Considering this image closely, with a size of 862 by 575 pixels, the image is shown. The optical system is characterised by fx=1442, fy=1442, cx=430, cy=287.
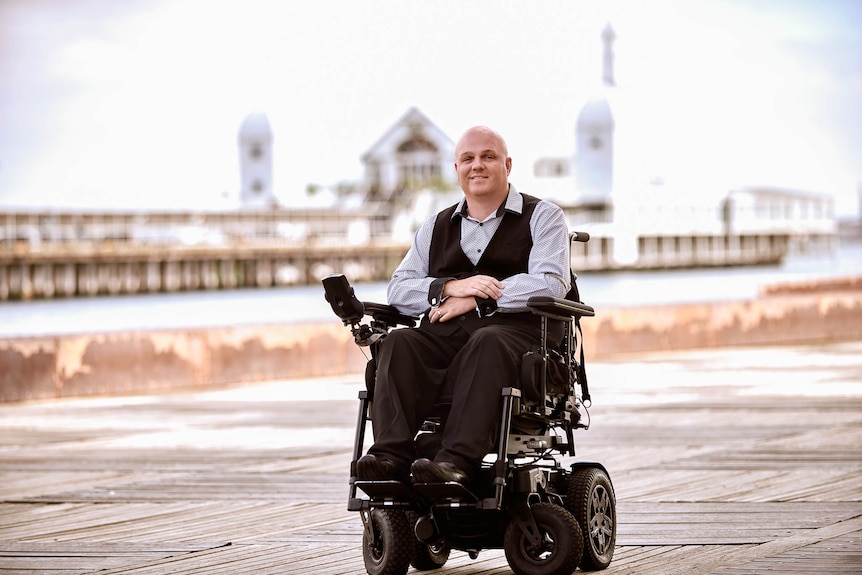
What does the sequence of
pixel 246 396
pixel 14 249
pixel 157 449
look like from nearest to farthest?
pixel 157 449 < pixel 246 396 < pixel 14 249

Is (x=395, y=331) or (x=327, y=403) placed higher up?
(x=395, y=331)

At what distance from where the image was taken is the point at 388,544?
3729mm

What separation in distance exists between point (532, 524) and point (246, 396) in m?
6.74

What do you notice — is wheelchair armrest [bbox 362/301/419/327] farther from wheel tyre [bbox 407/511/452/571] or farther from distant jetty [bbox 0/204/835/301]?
distant jetty [bbox 0/204/835/301]

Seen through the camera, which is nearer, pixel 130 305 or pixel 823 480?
pixel 823 480

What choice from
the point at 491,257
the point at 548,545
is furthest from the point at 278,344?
the point at 548,545

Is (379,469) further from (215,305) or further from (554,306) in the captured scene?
(215,305)

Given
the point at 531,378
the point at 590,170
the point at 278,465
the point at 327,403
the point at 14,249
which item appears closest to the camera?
the point at 531,378

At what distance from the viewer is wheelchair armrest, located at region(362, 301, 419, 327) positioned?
3.97m

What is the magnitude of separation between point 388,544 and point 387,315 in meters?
0.66

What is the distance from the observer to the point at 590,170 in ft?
298

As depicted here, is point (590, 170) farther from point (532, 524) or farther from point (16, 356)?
point (532, 524)

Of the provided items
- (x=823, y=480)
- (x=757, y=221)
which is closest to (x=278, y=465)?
(x=823, y=480)

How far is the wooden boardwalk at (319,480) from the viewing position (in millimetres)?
4141
